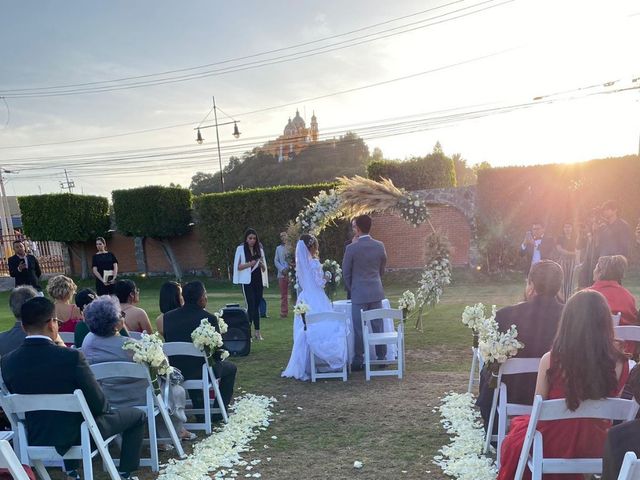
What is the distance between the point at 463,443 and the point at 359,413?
1224 millimetres

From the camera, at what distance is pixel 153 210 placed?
21391 millimetres

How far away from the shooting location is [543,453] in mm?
2904

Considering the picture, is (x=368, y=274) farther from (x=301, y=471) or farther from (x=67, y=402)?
(x=67, y=402)

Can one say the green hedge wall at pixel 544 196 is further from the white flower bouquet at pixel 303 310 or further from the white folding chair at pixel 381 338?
the white flower bouquet at pixel 303 310

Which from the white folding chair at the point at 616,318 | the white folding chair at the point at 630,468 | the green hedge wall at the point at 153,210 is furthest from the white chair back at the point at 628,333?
the green hedge wall at the point at 153,210

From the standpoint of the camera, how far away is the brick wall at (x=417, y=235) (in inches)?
680

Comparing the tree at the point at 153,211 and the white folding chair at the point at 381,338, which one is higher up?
the tree at the point at 153,211

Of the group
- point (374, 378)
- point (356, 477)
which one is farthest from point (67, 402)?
point (374, 378)

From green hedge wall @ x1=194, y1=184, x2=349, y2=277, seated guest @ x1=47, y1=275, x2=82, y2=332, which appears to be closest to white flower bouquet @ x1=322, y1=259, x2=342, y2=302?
seated guest @ x1=47, y1=275, x2=82, y2=332

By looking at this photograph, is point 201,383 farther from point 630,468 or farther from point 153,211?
point 153,211

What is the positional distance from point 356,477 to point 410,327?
5.74 metres

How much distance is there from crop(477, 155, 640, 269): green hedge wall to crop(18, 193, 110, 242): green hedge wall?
17.3 m

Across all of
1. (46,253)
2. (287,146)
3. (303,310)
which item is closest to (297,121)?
(287,146)

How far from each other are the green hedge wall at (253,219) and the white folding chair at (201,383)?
1297 centimetres
